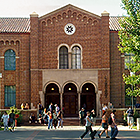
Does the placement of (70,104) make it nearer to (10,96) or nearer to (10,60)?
(10,96)

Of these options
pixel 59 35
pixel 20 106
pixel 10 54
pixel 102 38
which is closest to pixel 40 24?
pixel 59 35

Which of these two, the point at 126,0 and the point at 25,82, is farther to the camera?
the point at 25,82

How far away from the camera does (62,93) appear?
3384 centimetres

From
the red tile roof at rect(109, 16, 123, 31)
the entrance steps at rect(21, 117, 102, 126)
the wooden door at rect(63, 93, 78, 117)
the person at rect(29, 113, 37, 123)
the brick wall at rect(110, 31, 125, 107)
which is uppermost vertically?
the red tile roof at rect(109, 16, 123, 31)

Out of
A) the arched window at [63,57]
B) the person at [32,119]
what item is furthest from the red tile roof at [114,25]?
the person at [32,119]

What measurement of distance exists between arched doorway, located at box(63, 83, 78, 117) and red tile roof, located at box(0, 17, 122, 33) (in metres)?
7.64

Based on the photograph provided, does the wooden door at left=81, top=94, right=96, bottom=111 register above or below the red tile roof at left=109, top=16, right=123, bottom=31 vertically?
below

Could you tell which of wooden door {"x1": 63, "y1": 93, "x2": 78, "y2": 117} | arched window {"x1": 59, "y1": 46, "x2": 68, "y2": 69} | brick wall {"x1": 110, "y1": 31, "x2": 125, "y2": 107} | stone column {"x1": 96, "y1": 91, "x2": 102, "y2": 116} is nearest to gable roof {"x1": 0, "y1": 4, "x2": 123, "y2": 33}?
brick wall {"x1": 110, "y1": 31, "x2": 125, "y2": 107}

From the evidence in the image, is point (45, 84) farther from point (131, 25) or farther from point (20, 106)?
point (131, 25)

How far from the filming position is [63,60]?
34594mm

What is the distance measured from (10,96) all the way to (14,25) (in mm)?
8047

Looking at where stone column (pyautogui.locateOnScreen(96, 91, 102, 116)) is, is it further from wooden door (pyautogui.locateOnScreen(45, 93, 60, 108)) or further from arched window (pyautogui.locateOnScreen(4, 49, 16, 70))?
arched window (pyautogui.locateOnScreen(4, 49, 16, 70))

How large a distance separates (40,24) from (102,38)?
6.76m

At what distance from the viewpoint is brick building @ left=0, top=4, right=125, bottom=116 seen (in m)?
33.9
